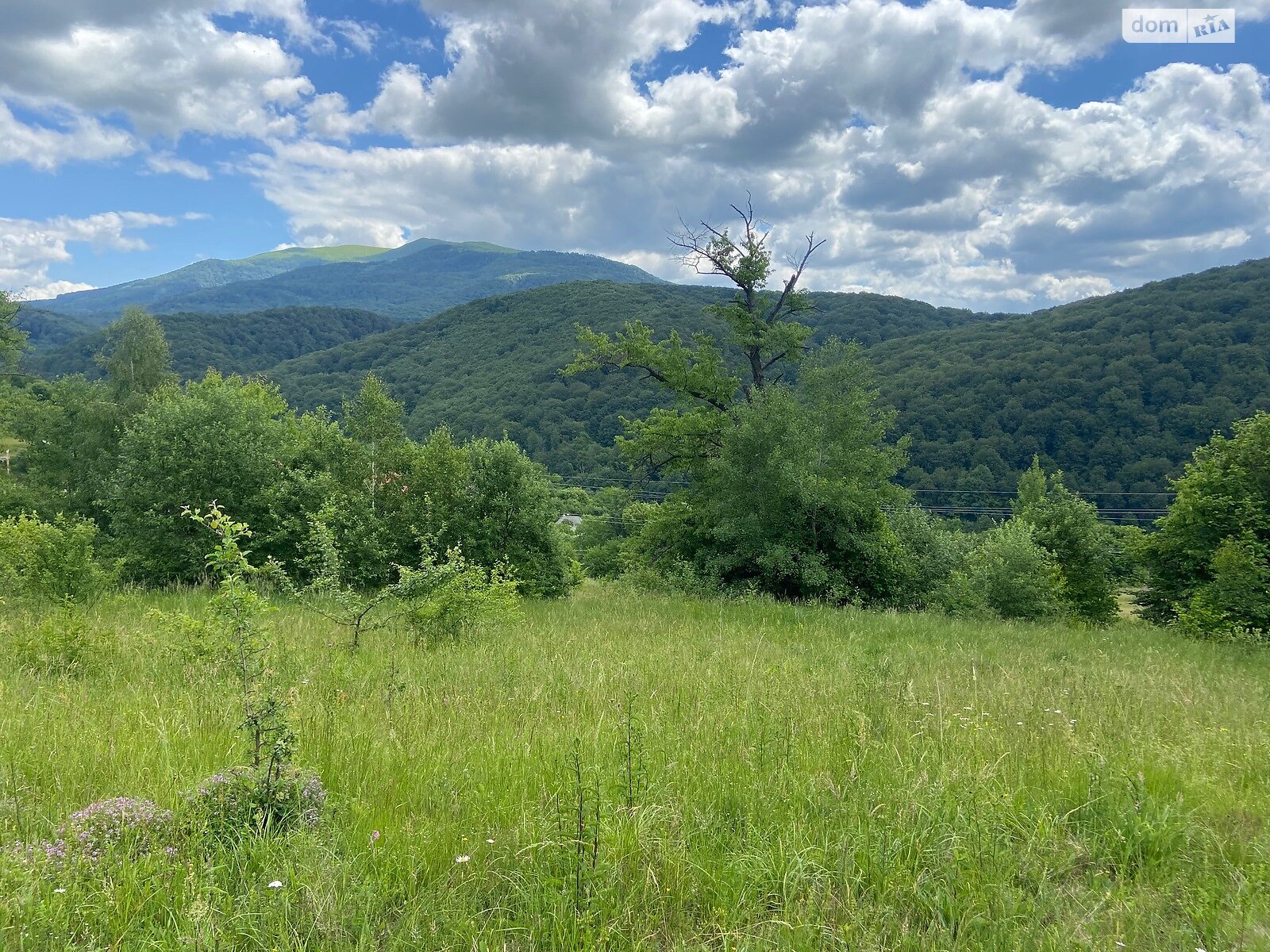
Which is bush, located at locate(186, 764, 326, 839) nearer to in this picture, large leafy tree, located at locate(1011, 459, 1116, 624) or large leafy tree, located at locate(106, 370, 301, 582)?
large leafy tree, located at locate(106, 370, 301, 582)

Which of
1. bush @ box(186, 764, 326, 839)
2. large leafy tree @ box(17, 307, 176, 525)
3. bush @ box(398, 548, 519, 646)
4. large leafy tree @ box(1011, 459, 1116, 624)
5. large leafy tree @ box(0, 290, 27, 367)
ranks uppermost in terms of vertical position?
large leafy tree @ box(0, 290, 27, 367)

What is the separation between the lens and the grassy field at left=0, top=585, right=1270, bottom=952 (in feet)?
8.25

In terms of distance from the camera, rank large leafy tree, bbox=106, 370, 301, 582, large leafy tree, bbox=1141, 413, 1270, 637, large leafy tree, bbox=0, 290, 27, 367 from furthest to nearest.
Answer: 1. large leafy tree, bbox=0, 290, 27, 367
2. large leafy tree, bbox=1141, 413, 1270, 637
3. large leafy tree, bbox=106, 370, 301, 582

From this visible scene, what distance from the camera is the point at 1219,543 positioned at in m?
21.0

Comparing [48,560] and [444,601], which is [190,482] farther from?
[444,601]

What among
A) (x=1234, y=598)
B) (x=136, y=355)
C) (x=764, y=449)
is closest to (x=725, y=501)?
(x=764, y=449)

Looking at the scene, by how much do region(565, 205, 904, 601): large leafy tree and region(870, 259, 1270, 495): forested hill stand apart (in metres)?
70.9

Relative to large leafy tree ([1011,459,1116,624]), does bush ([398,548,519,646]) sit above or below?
above

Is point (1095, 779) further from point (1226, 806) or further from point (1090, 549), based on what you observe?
point (1090, 549)

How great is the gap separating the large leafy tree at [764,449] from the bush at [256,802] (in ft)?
53.7

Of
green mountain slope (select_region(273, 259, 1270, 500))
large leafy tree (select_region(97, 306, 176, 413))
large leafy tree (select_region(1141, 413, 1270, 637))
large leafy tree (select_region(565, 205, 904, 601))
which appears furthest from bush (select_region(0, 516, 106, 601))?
green mountain slope (select_region(273, 259, 1270, 500))

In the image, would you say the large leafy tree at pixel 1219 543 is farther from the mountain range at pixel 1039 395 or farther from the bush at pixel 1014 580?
the mountain range at pixel 1039 395

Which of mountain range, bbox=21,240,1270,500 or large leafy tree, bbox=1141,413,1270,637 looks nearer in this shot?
large leafy tree, bbox=1141,413,1270,637

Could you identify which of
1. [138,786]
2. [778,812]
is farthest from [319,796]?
[778,812]
